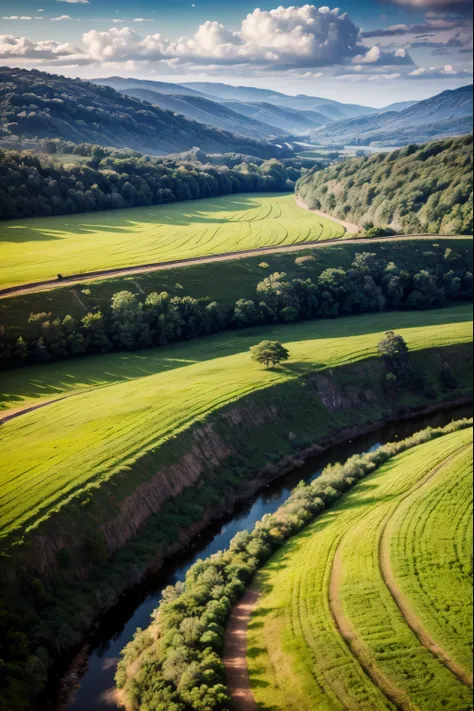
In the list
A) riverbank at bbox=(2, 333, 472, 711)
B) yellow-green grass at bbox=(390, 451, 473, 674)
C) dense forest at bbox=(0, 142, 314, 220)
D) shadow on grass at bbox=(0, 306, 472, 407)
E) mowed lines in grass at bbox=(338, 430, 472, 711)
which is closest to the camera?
mowed lines in grass at bbox=(338, 430, 472, 711)

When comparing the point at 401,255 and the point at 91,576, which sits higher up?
the point at 401,255

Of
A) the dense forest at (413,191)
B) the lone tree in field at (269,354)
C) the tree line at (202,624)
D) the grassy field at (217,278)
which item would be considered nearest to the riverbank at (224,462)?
the lone tree in field at (269,354)

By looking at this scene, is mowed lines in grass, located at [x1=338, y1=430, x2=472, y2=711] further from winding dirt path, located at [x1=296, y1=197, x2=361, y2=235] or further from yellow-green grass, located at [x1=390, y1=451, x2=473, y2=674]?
winding dirt path, located at [x1=296, y1=197, x2=361, y2=235]

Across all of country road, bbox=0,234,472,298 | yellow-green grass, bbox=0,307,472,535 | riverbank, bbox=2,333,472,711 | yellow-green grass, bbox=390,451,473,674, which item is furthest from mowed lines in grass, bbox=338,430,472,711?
country road, bbox=0,234,472,298

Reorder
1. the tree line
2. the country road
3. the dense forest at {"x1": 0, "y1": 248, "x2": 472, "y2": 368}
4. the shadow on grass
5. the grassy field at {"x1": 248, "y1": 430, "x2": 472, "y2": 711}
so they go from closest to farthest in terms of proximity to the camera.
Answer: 1. the grassy field at {"x1": 248, "y1": 430, "x2": 472, "y2": 711}
2. the tree line
3. the shadow on grass
4. the dense forest at {"x1": 0, "y1": 248, "x2": 472, "y2": 368}
5. the country road

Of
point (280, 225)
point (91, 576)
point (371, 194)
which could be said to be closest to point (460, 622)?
point (91, 576)

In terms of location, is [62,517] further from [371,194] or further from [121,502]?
[371,194]

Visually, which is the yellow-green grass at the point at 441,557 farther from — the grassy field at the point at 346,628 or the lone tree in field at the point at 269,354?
the lone tree in field at the point at 269,354
